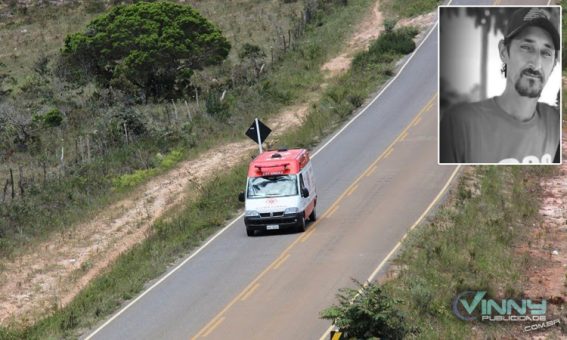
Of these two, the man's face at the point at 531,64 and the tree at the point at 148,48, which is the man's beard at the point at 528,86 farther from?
the tree at the point at 148,48

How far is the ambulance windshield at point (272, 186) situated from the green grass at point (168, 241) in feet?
8.67

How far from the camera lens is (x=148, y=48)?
181 feet

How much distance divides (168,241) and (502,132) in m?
17.5

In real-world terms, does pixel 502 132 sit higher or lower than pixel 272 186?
higher

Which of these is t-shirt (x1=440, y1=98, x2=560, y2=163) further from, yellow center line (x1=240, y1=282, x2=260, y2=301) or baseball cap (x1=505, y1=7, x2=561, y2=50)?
yellow center line (x1=240, y1=282, x2=260, y2=301)

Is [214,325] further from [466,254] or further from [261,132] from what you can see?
[261,132]

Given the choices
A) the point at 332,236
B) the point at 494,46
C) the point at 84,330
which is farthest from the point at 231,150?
the point at 494,46

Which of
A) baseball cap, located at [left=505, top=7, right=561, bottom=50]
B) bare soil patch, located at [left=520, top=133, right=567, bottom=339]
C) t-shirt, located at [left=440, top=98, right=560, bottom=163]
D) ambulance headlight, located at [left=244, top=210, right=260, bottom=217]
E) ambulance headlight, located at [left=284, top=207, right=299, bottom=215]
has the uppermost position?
baseball cap, located at [left=505, top=7, right=561, bottom=50]

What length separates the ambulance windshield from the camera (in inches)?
1198

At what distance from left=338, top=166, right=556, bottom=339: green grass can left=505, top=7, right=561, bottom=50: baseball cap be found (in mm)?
6731

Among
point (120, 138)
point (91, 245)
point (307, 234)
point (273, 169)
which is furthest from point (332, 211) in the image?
point (120, 138)

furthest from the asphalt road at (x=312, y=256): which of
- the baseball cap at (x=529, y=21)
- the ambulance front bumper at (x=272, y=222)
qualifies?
the baseball cap at (x=529, y=21)

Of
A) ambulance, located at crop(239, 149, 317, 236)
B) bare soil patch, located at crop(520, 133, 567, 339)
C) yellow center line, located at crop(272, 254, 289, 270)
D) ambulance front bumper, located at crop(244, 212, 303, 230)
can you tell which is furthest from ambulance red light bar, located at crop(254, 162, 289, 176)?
bare soil patch, located at crop(520, 133, 567, 339)

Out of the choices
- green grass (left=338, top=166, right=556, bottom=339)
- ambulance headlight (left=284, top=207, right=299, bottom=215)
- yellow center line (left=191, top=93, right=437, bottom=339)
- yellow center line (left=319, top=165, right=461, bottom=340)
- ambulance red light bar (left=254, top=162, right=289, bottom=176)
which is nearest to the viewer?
green grass (left=338, top=166, right=556, bottom=339)
